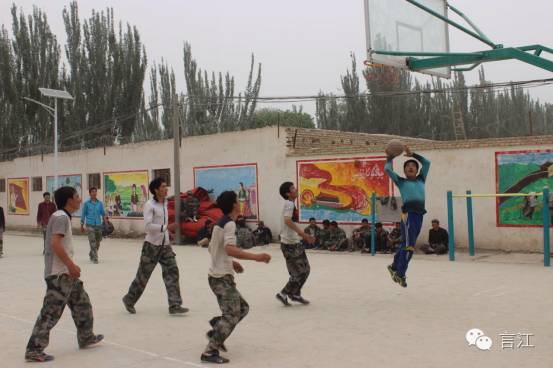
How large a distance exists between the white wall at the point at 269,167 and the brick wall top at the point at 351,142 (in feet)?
0.44

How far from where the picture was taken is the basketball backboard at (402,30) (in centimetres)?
912

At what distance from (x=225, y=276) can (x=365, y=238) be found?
981 cm

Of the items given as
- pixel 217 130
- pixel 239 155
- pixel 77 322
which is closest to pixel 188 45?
pixel 217 130

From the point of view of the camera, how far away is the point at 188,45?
1230 inches

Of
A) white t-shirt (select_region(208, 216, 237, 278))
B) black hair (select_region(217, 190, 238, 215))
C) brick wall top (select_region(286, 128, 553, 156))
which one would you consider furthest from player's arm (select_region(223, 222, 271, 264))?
brick wall top (select_region(286, 128, 553, 156))

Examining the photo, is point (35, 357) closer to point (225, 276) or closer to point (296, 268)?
point (225, 276)

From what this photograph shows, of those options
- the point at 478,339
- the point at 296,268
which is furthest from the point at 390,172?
the point at 478,339

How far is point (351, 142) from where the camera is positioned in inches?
825

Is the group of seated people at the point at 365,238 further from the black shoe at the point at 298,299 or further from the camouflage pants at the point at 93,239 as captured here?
the black shoe at the point at 298,299

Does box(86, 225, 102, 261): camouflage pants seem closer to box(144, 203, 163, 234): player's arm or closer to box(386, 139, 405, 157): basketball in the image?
box(144, 203, 163, 234): player's arm

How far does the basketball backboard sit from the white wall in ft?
17.2

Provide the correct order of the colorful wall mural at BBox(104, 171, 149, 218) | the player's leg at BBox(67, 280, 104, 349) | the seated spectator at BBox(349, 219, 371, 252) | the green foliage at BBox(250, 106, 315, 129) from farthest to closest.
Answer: the green foliage at BBox(250, 106, 315, 129) → the colorful wall mural at BBox(104, 171, 149, 218) → the seated spectator at BBox(349, 219, 371, 252) → the player's leg at BBox(67, 280, 104, 349)

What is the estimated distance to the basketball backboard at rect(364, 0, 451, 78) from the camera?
9.12m

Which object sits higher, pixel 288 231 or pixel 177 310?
pixel 288 231
